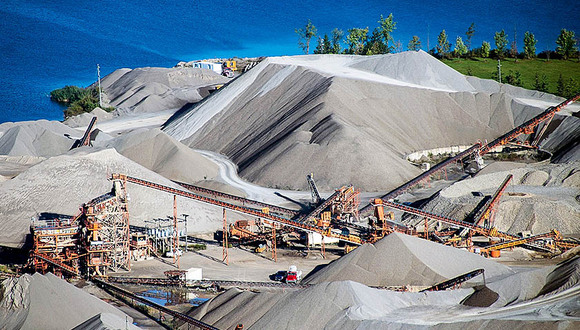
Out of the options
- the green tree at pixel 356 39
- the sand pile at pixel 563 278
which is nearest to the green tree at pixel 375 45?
the green tree at pixel 356 39

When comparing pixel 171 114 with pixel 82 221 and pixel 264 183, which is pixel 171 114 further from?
pixel 82 221

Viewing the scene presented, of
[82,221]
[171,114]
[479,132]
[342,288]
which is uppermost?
[171,114]

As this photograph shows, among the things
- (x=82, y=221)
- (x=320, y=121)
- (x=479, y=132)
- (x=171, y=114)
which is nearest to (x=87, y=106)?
(x=171, y=114)

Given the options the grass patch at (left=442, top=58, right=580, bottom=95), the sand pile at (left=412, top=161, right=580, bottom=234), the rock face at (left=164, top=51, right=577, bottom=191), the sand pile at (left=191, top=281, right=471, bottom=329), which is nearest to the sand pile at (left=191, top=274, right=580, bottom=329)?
the sand pile at (left=191, top=281, right=471, bottom=329)

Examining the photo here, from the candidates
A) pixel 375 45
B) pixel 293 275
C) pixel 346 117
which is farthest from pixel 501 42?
pixel 293 275

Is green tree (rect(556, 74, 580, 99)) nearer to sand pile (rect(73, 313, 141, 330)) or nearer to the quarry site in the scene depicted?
the quarry site

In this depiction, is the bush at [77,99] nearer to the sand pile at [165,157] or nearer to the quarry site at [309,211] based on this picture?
the quarry site at [309,211]

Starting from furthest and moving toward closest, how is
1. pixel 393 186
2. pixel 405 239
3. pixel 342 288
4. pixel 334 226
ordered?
pixel 393 186
pixel 334 226
pixel 405 239
pixel 342 288
